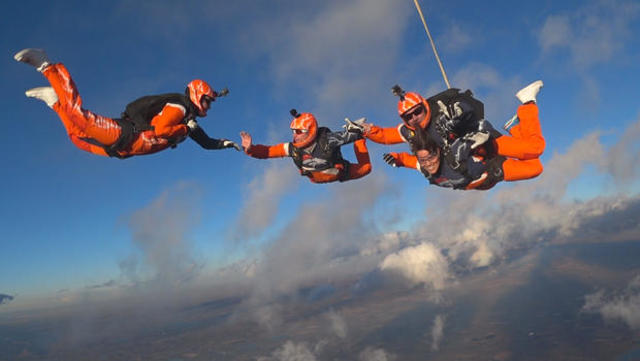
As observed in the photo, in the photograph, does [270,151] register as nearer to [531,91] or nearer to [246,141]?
[246,141]

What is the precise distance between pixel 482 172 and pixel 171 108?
5920 millimetres

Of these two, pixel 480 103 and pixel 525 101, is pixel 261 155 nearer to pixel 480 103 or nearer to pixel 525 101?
pixel 480 103

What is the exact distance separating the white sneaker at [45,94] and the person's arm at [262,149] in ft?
10.6

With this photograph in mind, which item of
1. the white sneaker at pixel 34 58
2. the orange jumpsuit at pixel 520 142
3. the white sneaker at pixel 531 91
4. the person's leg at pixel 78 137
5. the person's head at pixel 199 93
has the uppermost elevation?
the white sneaker at pixel 34 58

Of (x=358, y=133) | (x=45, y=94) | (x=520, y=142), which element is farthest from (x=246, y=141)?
(x=520, y=142)

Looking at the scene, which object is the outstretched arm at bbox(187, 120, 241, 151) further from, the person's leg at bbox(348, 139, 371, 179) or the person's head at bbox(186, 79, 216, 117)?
the person's leg at bbox(348, 139, 371, 179)

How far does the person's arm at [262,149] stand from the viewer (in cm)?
715

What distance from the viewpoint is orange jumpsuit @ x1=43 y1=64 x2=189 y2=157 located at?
5.16 meters

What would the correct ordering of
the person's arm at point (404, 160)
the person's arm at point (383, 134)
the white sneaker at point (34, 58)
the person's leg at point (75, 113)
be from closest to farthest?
the white sneaker at point (34, 58)
the person's leg at point (75, 113)
the person's arm at point (383, 134)
the person's arm at point (404, 160)

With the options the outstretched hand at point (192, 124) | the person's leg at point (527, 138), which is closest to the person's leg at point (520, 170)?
the person's leg at point (527, 138)

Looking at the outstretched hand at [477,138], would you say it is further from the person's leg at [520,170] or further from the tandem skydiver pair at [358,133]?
the person's leg at [520,170]

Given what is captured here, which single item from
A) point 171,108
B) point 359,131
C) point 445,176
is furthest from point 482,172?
point 171,108

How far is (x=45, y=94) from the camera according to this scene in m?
5.17

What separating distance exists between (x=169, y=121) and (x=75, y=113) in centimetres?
139
